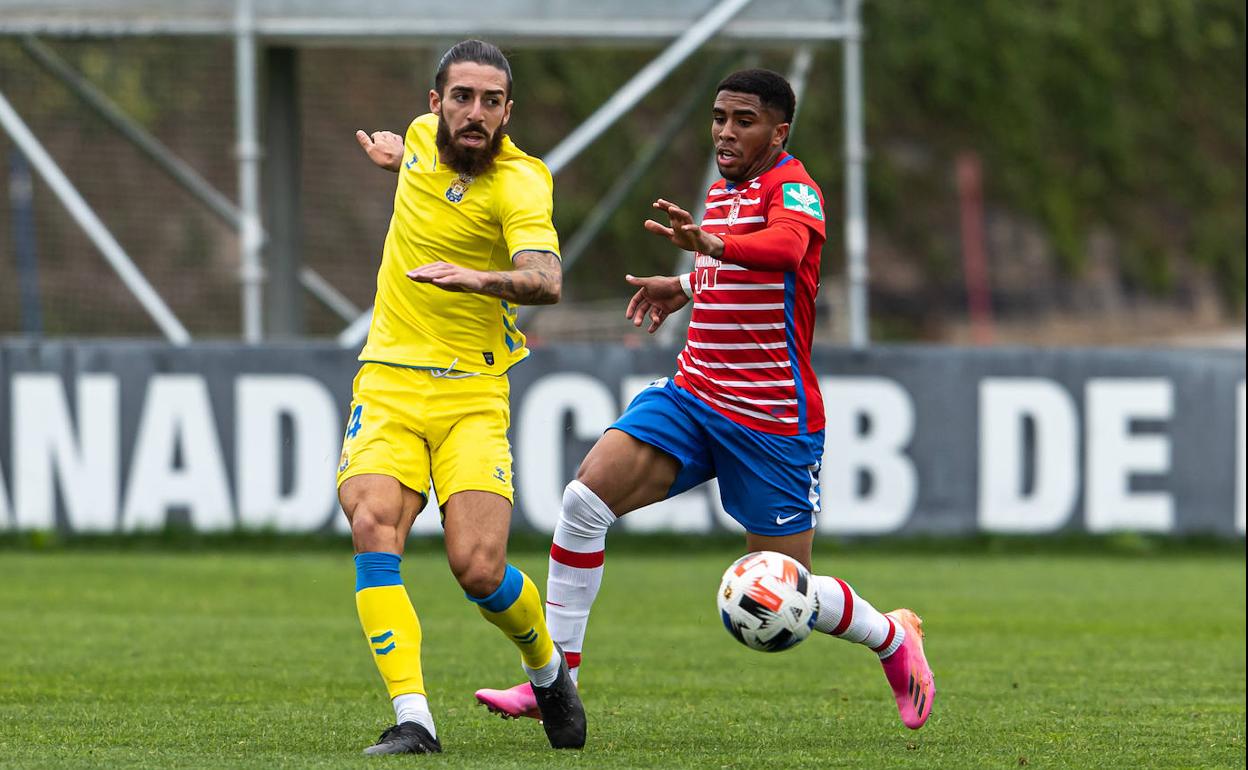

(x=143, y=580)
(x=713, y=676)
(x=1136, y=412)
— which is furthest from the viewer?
(x=1136, y=412)

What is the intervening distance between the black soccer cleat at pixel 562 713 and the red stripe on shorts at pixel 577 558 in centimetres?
64

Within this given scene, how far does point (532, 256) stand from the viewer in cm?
621

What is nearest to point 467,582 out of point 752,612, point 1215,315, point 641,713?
point 752,612

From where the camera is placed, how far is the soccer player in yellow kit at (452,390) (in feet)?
20.4

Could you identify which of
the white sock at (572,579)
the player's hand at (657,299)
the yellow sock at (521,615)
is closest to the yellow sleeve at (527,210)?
the player's hand at (657,299)

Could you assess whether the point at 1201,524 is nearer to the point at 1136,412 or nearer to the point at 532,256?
the point at 1136,412

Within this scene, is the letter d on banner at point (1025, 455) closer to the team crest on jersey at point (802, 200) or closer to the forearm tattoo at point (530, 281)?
the team crest on jersey at point (802, 200)

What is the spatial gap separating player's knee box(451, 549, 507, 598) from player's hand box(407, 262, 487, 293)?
0.93 m

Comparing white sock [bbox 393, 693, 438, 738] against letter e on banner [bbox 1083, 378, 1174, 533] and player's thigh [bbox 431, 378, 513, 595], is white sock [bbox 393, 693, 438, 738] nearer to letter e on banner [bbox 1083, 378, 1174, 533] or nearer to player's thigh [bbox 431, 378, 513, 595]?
player's thigh [bbox 431, 378, 513, 595]

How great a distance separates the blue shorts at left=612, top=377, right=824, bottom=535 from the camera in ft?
22.9

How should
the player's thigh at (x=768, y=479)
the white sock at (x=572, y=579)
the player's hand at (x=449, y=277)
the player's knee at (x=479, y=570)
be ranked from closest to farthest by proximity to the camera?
the player's hand at (x=449, y=277) → the player's knee at (x=479, y=570) → the player's thigh at (x=768, y=479) → the white sock at (x=572, y=579)

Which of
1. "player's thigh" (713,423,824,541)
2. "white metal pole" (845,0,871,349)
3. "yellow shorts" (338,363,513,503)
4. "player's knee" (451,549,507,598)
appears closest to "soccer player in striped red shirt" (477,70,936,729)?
"player's thigh" (713,423,824,541)

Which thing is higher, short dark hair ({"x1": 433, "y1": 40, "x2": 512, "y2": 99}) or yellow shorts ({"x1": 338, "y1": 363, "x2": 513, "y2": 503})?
Result: short dark hair ({"x1": 433, "y1": 40, "x2": 512, "y2": 99})

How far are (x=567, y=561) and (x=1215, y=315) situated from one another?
1133 inches
